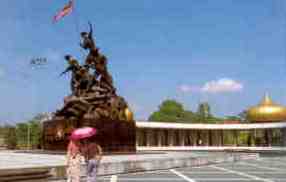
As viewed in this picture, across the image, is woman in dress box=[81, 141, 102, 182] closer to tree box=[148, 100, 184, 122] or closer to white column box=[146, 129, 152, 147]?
white column box=[146, 129, 152, 147]

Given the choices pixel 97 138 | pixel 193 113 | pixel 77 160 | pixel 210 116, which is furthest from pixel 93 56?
pixel 210 116

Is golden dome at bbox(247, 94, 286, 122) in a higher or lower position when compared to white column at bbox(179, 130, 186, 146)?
higher

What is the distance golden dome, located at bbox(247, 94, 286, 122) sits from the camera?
181 feet

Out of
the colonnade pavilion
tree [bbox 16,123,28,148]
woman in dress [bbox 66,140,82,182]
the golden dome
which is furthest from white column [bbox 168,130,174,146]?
woman in dress [bbox 66,140,82,182]

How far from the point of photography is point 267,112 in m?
55.6

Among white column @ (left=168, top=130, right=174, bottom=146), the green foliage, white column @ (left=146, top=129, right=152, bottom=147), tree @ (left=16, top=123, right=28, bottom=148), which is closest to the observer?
the green foliage

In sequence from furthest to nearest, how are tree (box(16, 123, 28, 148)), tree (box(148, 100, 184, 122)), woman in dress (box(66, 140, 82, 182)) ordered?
tree (box(148, 100, 184, 122)) < tree (box(16, 123, 28, 148)) < woman in dress (box(66, 140, 82, 182))

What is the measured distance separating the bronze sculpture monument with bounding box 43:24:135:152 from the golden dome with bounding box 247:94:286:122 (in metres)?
35.9

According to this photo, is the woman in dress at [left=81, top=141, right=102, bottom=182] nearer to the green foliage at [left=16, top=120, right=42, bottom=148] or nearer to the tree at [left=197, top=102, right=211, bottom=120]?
the green foliage at [left=16, top=120, right=42, bottom=148]

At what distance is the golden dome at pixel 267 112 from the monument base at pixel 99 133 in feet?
120

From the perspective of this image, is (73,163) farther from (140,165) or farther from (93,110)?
(93,110)

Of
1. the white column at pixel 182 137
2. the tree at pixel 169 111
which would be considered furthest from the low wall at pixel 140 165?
the tree at pixel 169 111

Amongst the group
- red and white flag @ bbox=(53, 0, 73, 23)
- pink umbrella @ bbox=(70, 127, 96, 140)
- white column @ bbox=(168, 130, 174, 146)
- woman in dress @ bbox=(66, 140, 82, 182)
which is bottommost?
white column @ bbox=(168, 130, 174, 146)

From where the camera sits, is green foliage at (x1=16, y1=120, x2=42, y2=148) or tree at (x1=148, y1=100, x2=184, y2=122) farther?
tree at (x1=148, y1=100, x2=184, y2=122)
